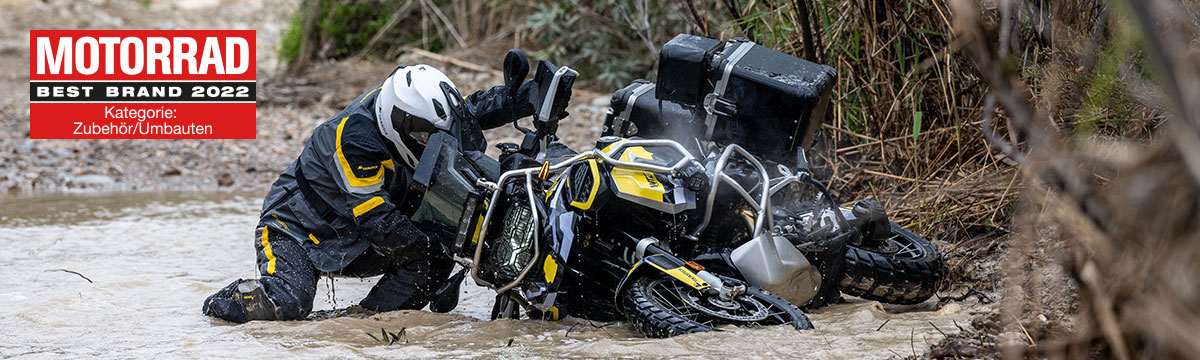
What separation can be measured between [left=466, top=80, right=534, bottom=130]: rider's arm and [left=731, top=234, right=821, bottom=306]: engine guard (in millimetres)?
1474

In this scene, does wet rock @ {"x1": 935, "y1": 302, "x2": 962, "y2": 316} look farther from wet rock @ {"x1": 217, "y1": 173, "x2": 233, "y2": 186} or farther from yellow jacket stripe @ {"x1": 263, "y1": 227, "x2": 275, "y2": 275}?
wet rock @ {"x1": 217, "y1": 173, "x2": 233, "y2": 186}

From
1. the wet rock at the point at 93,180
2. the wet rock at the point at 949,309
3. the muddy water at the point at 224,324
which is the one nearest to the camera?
the muddy water at the point at 224,324

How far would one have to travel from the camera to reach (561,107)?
15.0ft

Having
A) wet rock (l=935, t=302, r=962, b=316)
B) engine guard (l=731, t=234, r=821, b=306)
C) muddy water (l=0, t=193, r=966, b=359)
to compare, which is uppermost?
engine guard (l=731, t=234, r=821, b=306)

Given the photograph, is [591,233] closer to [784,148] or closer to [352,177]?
[784,148]

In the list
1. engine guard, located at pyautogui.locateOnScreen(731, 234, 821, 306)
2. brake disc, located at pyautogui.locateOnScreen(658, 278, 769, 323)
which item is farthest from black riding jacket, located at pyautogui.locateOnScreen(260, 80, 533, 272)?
engine guard, located at pyautogui.locateOnScreen(731, 234, 821, 306)

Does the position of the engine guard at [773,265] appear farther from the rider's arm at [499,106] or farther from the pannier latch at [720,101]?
the rider's arm at [499,106]

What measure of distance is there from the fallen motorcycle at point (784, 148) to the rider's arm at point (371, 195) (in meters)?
1.19

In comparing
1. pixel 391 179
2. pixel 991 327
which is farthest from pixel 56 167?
pixel 991 327

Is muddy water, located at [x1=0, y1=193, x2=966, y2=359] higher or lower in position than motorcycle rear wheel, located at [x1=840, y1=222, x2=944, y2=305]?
lower

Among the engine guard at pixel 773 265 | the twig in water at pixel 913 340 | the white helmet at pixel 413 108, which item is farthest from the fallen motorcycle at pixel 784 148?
the white helmet at pixel 413 108

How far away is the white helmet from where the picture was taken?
4660mm

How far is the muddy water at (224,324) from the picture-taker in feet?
11.1

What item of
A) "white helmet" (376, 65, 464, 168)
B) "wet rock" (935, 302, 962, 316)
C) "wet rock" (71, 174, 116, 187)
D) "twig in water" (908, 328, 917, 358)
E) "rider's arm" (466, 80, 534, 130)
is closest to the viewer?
"twig in water" (908, 328, 917, 358)
